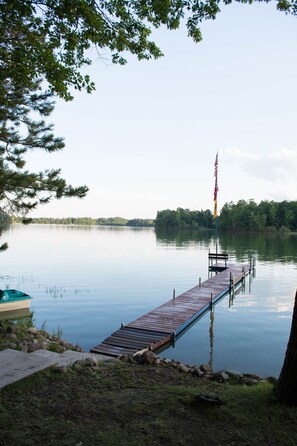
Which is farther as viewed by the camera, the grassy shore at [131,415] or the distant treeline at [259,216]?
the distant treeline at [259,216]

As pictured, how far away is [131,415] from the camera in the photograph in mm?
4551

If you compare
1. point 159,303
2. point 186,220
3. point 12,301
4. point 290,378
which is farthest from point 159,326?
point 186,220

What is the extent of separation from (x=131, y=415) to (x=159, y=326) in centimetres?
910

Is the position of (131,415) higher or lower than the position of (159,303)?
higher

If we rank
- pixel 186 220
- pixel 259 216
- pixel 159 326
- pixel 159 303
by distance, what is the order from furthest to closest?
pixel 186 220 → pixel 259 216 → pixel 159 303 → pixel 159 326

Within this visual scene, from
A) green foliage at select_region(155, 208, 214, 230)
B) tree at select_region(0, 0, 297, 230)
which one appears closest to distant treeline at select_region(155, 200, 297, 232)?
green foliage at select_region(155, 208, 214, 230)

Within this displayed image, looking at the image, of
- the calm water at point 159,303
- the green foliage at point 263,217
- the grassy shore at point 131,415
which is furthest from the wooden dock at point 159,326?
the green foliage at point 263,217

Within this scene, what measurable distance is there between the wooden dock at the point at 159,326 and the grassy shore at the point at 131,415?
5.47m

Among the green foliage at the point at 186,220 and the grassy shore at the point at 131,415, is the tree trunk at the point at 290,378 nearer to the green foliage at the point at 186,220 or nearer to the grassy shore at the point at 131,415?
the grassy shore at the point at 131,415

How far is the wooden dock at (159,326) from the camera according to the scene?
11391 mm

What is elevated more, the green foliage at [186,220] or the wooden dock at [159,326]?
the green foliage at [186,220]

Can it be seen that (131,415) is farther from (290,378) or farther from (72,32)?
(72,32)

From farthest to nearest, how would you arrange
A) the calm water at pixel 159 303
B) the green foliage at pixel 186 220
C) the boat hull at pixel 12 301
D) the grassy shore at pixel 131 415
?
the green foliage at pixel 186 220 < the boat hull at pixel 12 301 < the calm water at pixel 159 303 < the grassy shore at pixel 131 415

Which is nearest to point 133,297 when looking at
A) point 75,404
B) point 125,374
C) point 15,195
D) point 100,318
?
point 100,318
